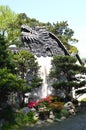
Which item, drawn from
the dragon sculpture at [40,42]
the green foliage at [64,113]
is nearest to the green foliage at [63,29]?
the dragon sculpture at [40,42]

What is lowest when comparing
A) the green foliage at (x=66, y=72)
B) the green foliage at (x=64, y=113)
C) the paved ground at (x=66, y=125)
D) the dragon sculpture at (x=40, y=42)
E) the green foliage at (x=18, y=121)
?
the paved ground at (x=66, y=125)

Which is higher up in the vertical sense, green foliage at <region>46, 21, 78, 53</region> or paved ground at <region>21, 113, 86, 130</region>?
green foliage at <region>46, 21, 78, 53</region>

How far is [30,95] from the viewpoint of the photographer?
26047 millimetres

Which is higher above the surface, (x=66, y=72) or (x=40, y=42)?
(x=40, y=42)

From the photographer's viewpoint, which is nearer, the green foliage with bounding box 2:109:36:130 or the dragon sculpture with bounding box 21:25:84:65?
the green foliage with bounding box 2:109:36:130

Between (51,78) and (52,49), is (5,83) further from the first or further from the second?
(52,49)

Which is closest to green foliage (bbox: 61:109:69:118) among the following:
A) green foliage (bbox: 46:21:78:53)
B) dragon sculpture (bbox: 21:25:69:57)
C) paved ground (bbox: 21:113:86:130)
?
paved ground (bbox: 21:113:86:130)

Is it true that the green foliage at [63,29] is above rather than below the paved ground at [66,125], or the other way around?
above

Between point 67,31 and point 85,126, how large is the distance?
4060 centimetres

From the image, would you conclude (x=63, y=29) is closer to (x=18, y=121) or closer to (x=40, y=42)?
(x=40, y=42)

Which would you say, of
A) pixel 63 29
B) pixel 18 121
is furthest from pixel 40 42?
pixel 63 29

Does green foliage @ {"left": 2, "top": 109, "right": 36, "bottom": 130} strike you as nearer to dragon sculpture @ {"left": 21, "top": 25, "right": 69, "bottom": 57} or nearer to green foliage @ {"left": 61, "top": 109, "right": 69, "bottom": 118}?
green foliage @ {"left": 61, "top": 109, "right": 69, "bottom": 118}

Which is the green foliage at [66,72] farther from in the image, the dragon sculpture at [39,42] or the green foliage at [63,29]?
the green foliage at [63,29]

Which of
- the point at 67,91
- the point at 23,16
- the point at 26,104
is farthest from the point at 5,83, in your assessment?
the point at 23,16
